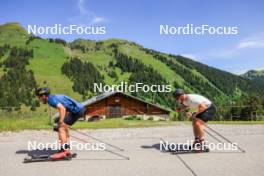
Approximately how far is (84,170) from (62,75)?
15494 cm

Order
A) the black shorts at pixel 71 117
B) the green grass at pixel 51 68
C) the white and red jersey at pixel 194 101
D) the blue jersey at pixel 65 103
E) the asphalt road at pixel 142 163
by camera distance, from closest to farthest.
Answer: the asphalt road at pixel 142 163 < the blue jersey at pixel 65 103 < the black shorts at pixel 71 117 < the white and red jersey at pixel 194 101 < the green grass at pixel 51 68

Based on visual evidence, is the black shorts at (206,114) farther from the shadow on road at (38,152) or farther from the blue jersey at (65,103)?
the shadow on road at (38,152)

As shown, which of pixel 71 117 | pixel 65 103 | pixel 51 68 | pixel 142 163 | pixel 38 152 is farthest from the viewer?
pixel 51 68

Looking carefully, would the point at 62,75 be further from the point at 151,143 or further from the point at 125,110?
the point at 151,143

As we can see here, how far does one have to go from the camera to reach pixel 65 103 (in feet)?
33.6

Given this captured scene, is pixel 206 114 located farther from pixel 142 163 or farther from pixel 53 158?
pixel 53 158

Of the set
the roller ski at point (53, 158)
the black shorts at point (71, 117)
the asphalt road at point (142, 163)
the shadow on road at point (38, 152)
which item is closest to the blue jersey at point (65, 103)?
the black shorts at point (71, 117)

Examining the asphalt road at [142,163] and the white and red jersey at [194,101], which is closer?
the asphalt road at [142,163]

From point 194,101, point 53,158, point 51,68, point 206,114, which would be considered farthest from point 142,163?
point 51,68

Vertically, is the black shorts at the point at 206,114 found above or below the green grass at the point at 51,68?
below

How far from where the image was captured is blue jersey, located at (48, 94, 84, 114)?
10.1m

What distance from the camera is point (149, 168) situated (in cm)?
857

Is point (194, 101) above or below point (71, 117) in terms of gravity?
above

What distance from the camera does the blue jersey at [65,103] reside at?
396 inches
